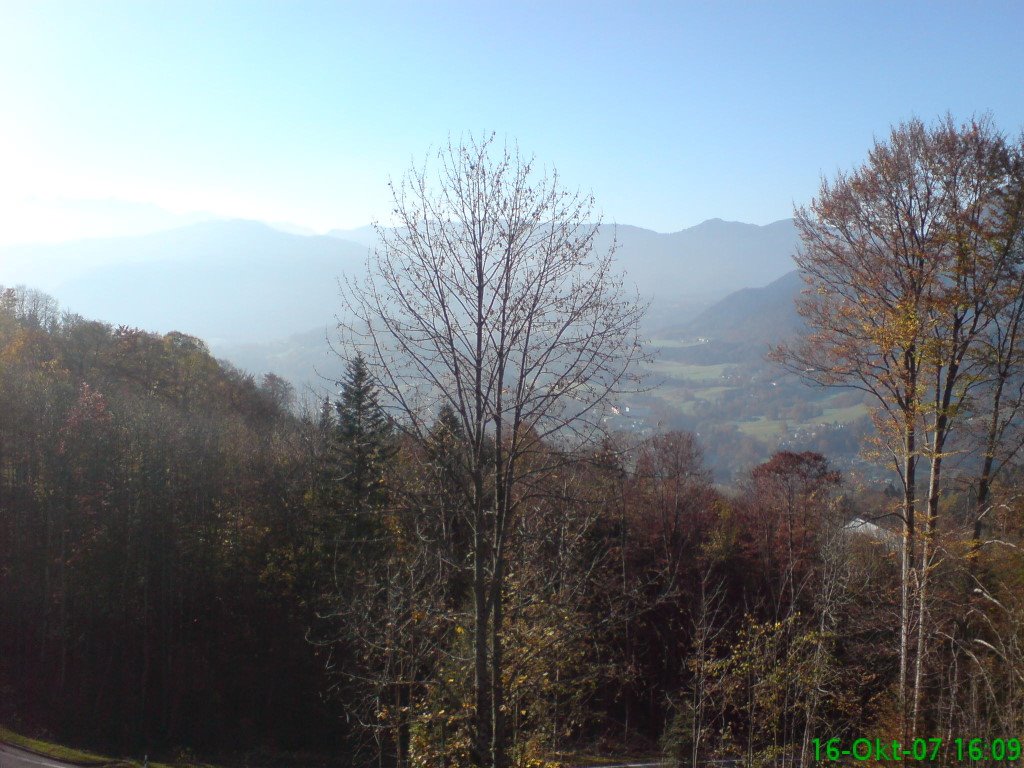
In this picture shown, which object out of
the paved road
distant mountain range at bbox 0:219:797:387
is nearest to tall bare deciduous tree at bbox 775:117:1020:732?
the paved road

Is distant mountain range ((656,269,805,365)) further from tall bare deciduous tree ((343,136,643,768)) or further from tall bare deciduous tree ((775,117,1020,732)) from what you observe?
tall bare deciduous tree ((343,136,643,768))

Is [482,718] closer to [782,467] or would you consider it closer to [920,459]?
[920,459]

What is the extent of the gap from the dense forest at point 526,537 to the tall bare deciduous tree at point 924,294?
4cm

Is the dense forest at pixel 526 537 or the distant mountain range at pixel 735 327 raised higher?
the distant mountain range at pixel 735 327

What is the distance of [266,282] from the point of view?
117m

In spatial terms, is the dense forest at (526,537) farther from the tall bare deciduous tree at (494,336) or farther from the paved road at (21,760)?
the paved road at (21,760)

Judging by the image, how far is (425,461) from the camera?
22.5 ft

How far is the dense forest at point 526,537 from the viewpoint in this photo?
6.30m

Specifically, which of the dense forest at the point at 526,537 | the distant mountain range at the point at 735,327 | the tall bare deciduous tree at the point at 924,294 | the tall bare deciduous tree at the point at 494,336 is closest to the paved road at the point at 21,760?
the dense forest at the point at 526,537

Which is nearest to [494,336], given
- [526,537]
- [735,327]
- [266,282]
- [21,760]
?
[526,537]

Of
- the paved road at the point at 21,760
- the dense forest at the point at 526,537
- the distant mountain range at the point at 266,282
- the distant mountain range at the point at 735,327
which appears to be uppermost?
the distant mountain range at the point at 266,282

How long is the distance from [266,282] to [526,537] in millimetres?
118515

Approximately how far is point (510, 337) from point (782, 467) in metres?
22.2

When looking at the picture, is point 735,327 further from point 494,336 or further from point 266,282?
point 266,282
